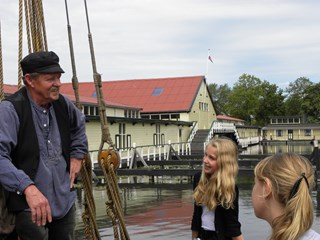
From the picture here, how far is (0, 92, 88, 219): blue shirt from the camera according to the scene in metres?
2.60

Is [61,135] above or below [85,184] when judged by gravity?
above

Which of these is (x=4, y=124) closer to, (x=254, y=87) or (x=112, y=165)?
(x=112, y=165)

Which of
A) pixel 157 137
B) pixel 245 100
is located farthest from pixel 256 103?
pixel 157 137

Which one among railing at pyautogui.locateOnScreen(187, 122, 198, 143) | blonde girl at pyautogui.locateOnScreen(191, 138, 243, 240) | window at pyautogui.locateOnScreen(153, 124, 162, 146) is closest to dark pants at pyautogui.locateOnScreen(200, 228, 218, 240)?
blonde girl at pyautogui.locateOnScreen(191, 138, 243, 240)

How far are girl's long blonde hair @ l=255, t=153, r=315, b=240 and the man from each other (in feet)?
4.07

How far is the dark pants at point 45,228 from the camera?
282cm

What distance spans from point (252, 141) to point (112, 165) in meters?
59.7

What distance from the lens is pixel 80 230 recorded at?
9.17 m

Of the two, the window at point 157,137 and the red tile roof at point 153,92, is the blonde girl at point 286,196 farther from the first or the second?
the red tile roof at point 153,92

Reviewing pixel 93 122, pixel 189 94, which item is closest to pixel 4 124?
pixel 93 122

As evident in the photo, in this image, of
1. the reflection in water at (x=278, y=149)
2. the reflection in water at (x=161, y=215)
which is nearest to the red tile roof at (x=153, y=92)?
the reflection in water at (x=278, y=149)

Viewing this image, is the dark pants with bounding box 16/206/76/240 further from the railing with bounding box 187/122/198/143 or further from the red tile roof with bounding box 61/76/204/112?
the red tile roof with bounding box 61/76/204/112

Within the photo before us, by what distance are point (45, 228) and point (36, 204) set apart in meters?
0.41

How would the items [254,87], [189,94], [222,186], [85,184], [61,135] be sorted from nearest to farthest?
[61,135]
[222,186]
[85,184]
[189,94]
[254,87]
